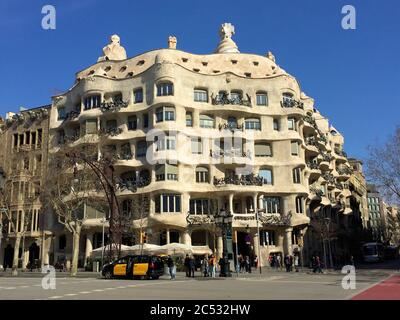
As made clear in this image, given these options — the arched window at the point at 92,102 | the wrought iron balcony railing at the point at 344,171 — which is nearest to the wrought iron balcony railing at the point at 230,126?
the arched window at the point at 92,102

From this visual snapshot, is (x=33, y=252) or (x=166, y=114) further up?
(x=166, y=114)

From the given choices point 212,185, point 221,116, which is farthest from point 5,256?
point 221,116

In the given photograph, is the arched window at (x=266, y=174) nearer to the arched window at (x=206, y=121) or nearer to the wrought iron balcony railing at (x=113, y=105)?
the arched window at (x=206, y=121)

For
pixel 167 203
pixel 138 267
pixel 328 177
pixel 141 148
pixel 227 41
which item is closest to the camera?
pixel 138 267

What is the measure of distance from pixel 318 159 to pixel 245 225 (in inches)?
769

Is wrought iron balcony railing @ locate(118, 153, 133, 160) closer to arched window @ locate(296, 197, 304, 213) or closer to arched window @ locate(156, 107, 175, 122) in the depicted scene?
arched window @ locate(156, 107, 175, 122)

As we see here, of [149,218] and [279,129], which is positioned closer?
[149,218]

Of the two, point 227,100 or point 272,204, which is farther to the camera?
point 227,100

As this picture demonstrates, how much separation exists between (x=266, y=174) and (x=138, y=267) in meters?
24.1

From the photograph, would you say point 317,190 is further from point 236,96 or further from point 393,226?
point 393,226

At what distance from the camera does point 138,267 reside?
2625cm

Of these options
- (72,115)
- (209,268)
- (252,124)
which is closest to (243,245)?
(252,124)

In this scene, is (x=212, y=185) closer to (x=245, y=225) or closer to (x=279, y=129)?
(x=245, y=225)

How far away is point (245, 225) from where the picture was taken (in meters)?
43.4
